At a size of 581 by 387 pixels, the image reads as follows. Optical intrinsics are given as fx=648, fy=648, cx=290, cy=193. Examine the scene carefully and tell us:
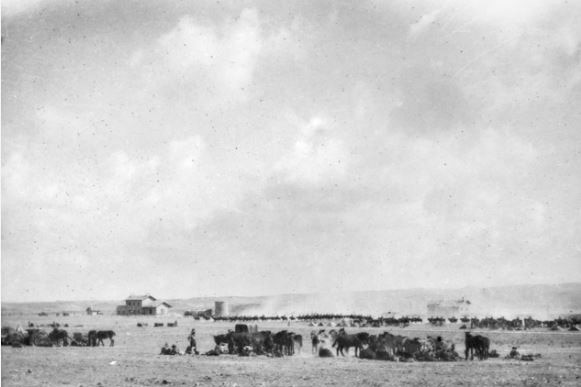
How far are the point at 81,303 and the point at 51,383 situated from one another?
3924 inches

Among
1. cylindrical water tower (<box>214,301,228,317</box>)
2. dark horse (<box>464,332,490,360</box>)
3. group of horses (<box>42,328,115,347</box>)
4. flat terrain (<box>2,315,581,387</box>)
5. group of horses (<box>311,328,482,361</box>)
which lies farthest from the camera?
cylindrical water tower (<box>214,301,228,317</box>)

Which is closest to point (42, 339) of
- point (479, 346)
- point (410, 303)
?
point (479, 346)

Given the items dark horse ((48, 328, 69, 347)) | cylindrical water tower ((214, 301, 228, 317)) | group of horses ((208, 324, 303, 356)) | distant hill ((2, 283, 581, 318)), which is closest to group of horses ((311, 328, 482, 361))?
group of horses ((208, 324, 303, 356))

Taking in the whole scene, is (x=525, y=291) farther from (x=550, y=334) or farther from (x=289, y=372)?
(x=289, y=372)

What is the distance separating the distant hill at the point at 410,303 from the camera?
67250mm

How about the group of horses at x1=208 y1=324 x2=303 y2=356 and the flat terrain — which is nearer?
the flat terrain

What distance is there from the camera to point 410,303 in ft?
289

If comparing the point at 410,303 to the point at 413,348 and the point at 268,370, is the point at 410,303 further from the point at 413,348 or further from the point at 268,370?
the point at 268,370

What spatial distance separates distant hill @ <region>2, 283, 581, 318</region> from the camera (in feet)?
221

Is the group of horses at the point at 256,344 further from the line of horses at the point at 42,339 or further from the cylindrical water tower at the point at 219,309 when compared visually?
the cylindrical water tower at the point at 219,309

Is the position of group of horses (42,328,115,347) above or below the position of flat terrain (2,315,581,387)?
above

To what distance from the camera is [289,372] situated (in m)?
19.5

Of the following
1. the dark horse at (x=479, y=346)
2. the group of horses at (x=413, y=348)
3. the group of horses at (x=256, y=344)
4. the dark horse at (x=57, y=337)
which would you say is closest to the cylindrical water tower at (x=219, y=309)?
the dark horse at (x=57, y=337)

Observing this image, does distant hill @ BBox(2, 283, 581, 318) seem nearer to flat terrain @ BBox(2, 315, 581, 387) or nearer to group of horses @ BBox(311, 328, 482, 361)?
group of horses @ BBox(311, 328, 482, 361)
